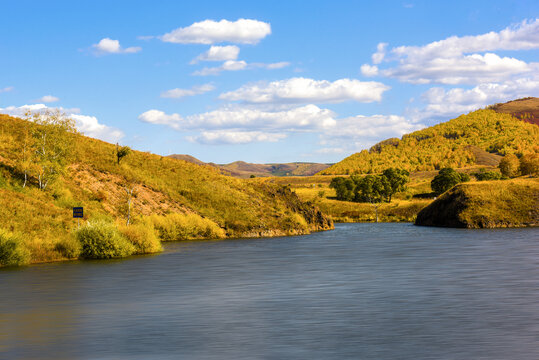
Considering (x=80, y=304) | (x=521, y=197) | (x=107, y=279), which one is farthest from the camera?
(x=521, y=197)

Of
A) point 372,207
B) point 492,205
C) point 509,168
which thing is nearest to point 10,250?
point 492,205

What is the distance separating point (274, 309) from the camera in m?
19.5

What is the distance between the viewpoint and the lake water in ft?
46.2

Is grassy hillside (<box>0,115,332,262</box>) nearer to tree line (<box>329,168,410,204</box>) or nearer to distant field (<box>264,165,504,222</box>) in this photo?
distant field (<box>264,165,504,222</box>)

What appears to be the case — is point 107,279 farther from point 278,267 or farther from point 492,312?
point 492,312

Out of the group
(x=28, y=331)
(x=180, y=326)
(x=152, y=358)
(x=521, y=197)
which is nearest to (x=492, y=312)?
(x=180, y=326)

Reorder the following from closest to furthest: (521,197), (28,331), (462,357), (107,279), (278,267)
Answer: (462,357)
(28,331)
(107,279)
(278,267)
(521,197)

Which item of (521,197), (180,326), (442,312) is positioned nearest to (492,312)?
(442,312)

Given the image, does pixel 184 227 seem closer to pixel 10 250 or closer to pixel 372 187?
pixel 10 250

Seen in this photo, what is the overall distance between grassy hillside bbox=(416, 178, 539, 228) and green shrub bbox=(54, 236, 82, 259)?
51.5 metres

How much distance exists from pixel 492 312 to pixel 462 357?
5.86 m

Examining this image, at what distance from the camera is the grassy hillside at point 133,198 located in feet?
125

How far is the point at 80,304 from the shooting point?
20.6 meters

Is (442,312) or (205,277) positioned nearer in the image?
(442,312)
